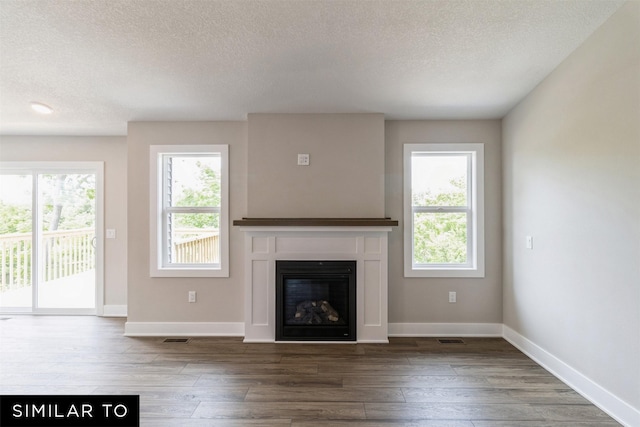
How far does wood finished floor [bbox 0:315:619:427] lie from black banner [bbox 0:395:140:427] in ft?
0.41

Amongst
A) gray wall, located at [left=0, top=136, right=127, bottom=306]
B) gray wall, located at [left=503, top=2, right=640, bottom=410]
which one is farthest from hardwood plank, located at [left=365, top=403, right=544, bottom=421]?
gray wall, located at [left=0, top=136, right=127, bottom=306]

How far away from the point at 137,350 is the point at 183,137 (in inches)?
87.0

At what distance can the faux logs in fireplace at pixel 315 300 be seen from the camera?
3.56 m

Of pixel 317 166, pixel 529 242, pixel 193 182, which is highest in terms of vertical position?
pixel 317 166

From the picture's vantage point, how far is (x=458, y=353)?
3.27m

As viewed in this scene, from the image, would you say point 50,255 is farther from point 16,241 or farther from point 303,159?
point 303,159

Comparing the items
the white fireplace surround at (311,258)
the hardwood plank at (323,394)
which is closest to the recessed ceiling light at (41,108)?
the white fireplace surround at (311,258)

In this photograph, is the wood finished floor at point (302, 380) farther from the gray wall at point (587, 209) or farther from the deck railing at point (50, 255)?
the deck railing at point (50, 255)

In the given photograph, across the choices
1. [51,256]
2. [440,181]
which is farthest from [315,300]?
[51,256]

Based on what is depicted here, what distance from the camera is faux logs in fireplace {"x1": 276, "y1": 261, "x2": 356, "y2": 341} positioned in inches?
140

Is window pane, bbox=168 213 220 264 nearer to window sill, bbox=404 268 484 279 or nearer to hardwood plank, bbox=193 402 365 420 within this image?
hardwood plank, bbox=193 402 365 420

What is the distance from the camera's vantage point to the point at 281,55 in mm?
2654

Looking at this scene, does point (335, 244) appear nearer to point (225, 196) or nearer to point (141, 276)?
point (225, 196)

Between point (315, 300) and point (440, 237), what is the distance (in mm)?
1551
